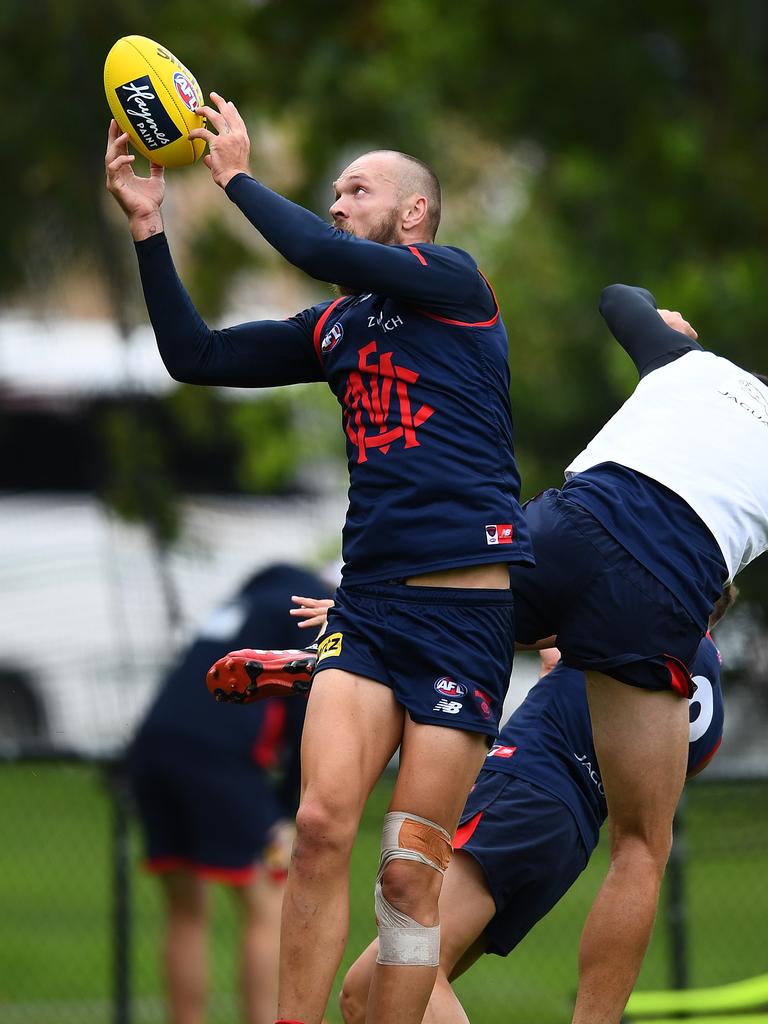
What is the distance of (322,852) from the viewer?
4.01 m

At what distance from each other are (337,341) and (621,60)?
1086 centimetres

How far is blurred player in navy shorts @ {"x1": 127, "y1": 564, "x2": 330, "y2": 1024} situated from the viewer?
741 centimetres

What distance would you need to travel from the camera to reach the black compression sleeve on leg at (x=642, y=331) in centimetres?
473

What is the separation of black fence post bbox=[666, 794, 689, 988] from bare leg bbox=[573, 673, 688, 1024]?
10.9ft

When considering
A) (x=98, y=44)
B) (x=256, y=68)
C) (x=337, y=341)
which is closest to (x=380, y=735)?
(x=337, y=341)

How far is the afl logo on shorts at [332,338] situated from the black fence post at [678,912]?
401 cm

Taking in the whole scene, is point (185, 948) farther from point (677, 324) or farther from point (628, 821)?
point (677, 324)

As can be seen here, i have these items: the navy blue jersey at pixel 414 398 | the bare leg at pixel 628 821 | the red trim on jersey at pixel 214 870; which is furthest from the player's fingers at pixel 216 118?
the red trim on jersey at pixel 214 870

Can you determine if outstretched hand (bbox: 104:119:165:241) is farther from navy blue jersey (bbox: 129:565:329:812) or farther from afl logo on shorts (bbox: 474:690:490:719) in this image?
navy blue jersey (bbox: 129:565:329:812)

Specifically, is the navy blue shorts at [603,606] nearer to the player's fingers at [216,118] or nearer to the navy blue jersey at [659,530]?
the navy blue jersey at [659,530]

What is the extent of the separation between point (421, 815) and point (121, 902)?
422 centimetres

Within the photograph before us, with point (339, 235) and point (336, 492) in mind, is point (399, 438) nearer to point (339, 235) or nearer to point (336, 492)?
point (339, 235)

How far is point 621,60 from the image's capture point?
14516 mm

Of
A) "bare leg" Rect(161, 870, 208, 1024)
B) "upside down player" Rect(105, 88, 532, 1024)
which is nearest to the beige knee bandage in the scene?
"upside down player" Rect(105, 88, 532, 1024)
